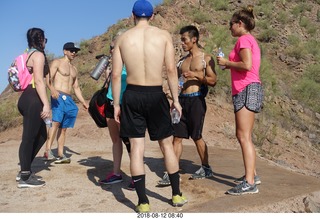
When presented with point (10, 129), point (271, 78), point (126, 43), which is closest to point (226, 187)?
point (126, 43)

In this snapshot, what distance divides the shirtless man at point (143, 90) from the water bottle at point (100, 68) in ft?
5.25

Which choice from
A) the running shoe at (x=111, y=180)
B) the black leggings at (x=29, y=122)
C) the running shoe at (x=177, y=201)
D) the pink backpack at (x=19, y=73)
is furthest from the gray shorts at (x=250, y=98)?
the pink backpack at (x=19, y=73)

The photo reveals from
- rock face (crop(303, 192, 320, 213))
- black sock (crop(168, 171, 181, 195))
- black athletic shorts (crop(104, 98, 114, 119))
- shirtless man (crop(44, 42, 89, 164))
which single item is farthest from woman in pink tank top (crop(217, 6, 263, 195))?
shirtless man (crop(44, 42, 89, 164))

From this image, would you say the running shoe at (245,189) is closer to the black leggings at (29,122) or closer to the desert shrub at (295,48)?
the black leggings at (29,122)

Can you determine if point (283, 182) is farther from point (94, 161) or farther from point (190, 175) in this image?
point (94, 161)

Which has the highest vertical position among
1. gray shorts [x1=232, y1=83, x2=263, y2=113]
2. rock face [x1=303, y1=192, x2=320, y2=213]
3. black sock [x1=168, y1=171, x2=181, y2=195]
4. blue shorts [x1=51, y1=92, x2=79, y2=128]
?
gray shorts [x1=232, y1=83, x2=263, y2=113]

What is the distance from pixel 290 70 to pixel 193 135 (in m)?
17.3

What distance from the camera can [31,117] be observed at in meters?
5.24

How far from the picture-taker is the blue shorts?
688 cm

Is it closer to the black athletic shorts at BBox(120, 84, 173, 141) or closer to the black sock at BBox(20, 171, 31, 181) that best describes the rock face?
the black athletic shorts at BBox(120, 84, 173, 141)

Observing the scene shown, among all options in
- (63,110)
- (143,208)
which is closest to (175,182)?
(143,208)

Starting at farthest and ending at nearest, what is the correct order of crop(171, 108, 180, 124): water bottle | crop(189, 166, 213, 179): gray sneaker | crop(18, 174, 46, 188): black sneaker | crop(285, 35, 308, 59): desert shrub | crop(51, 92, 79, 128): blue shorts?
crop(285, 35, 308, 59): desert shrub < crop(51, 92, 79, 128): blue shorts < crop(189, 166, 213, 179): gray sneaker < crop(18, 174, 46, 188): black sneaker < crop(171, 108, 180, 124): water bottle

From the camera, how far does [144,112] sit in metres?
4.17

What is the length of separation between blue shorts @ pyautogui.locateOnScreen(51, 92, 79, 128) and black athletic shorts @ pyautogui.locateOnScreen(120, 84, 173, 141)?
9.70 ft
